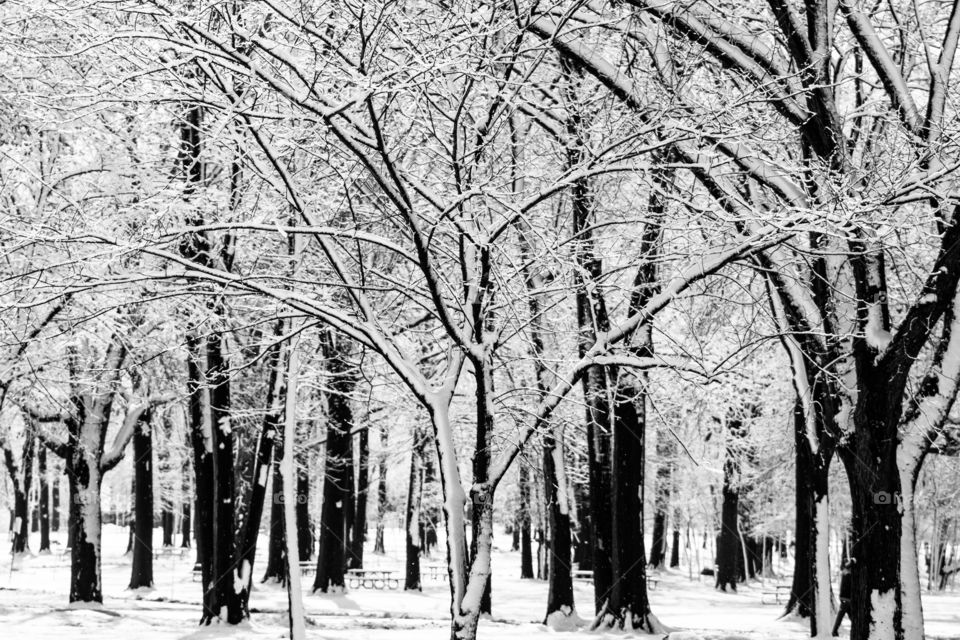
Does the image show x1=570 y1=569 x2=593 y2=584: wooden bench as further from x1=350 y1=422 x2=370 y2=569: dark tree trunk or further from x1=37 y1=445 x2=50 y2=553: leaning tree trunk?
x1=37 y1=445 x2=50 y2=553: leaning tree trunk

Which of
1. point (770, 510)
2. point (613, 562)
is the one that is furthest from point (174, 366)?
point (770, 510)

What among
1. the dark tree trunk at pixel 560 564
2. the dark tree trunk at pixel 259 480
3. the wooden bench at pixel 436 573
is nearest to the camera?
the dark tree trunk at pixel 259 480

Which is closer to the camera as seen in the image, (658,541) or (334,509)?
(334,509)

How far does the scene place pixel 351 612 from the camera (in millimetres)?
20125

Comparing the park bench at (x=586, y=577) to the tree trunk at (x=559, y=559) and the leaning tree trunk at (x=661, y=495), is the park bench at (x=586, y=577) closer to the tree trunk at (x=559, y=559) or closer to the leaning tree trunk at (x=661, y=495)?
the leaning tree trunk at (x=661, y=495)

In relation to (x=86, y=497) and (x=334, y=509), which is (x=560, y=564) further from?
(x=86, y=497)

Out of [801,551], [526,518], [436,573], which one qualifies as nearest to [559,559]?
[801,551]

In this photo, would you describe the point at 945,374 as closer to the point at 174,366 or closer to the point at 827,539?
the point at 827,539

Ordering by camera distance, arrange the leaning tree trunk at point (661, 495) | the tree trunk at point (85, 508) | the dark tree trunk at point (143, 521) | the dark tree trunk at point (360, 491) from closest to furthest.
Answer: the tree trunk at point (85, 508) → the dark tree trunk at point (143, 521) → the dark tree trunk at point (360, 491) → the leaning tree trunk at point (661, 495)

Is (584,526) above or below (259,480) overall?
below

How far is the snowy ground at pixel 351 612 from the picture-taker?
48.0ft

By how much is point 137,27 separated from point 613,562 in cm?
988

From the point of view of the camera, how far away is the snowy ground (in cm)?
1462

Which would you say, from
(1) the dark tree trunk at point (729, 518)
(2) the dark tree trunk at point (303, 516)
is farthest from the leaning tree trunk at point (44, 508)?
(1) the dark tree trunk at point (729, 518)
